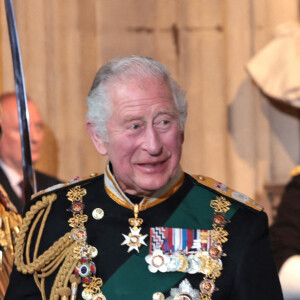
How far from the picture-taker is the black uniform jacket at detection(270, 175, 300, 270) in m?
3.05

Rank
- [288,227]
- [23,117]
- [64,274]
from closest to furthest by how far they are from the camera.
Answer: [64,274], [23,117], [288,227]

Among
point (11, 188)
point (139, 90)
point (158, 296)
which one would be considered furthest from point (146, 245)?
point (11, 188)

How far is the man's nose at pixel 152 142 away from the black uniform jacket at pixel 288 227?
1.18 meters

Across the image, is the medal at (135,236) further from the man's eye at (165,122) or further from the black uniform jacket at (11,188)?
the black uniform jacket at (11,188)

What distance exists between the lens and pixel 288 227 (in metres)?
3.17

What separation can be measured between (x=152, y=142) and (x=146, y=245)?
319 millimetres

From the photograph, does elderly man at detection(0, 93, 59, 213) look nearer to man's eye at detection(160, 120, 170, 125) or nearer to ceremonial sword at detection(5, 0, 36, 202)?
ceremonial sword at detection(5, 0, 36, 202)

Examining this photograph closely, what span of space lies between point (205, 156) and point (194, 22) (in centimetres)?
82

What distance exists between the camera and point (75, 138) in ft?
14.9

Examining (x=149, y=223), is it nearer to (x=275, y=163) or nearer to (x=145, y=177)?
(x=145, y=177)

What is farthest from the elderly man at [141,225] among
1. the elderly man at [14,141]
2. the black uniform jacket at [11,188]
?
the elderly man at [14,141]

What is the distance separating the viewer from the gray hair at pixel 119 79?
2080mm

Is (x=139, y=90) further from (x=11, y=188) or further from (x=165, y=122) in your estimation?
(x=11, y=188)

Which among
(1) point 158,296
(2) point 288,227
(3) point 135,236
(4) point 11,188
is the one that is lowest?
(4) point 11,188
